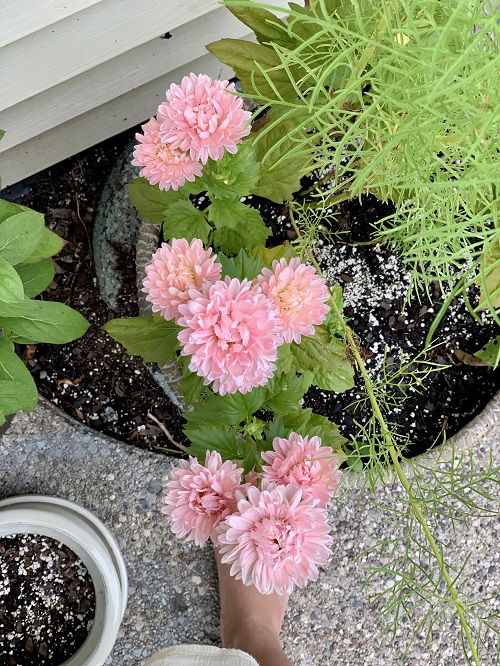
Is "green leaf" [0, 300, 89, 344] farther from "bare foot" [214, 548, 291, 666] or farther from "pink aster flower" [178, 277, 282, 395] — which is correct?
"bare foot" [214, 548, 291, 666]

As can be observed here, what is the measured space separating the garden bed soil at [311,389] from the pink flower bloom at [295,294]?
1.59ft

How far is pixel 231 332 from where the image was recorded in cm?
64

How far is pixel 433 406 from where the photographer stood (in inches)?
48.9

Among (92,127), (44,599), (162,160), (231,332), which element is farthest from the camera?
(92,127)

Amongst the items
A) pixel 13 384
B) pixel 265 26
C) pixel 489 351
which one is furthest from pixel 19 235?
pixel 489 351

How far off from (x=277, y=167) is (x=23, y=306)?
0.39m

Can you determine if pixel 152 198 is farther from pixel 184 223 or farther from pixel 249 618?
pixel 249 618

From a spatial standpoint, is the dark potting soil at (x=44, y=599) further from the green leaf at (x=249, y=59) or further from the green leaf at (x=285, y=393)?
the green leaf at (x=249, y=59)

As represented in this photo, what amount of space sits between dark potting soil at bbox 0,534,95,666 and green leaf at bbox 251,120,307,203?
2.47 ft

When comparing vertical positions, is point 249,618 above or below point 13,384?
below

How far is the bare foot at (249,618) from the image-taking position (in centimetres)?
111

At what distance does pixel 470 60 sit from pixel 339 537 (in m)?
1.00

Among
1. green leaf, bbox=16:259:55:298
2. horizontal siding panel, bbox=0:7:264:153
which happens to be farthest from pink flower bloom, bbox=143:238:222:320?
horizontal siding panel, bbox=0:7:264:153

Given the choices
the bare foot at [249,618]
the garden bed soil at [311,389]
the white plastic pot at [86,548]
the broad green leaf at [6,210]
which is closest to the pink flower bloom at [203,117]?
the broad green leaf at [6,210]
